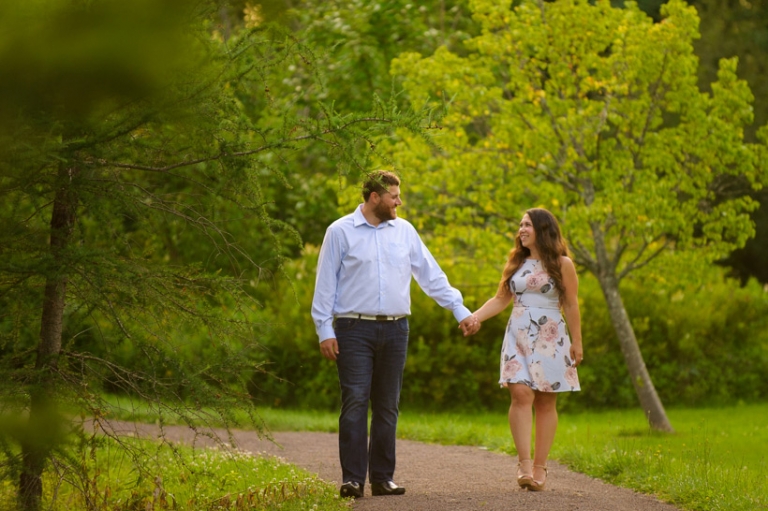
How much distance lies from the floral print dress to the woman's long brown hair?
5cm

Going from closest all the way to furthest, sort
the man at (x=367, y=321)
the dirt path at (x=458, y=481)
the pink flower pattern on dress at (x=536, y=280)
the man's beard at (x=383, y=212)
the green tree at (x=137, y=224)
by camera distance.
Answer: the green tree at (x=137, y=224) → the dirt path at (x=458, y=481) → the man at (x=367, y=321) → the man's beard at (x=383, y=212) → the pink flower pattern on dress at (x=536, y=280)

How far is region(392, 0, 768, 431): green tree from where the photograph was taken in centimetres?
997

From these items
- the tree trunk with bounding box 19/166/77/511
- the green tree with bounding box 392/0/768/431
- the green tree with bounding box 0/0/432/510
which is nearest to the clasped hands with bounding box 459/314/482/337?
the green tree with bounding box 0/0/432/510

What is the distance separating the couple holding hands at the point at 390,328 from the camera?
20.3ft

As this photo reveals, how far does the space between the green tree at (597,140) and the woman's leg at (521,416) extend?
374 cm

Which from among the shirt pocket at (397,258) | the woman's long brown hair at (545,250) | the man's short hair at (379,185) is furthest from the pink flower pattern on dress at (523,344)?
the man's short hair at (379,185)

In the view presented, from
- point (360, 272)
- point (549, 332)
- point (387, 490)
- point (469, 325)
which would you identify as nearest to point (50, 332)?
point (360, 272)

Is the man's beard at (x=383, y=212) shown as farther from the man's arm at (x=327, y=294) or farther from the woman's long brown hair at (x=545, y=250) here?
the woman's long brown hair at (x=545, y=250)

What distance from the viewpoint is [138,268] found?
472cm

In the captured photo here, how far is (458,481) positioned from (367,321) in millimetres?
1628

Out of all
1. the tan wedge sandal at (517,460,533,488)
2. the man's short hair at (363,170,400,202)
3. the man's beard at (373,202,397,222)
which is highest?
the man's short hair at (363,170,400,202)

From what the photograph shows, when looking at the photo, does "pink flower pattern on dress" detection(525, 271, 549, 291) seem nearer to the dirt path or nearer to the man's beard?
the man's beard

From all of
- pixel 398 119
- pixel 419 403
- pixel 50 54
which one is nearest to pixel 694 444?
pixel 419 403

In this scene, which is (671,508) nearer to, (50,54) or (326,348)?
(326,348)
